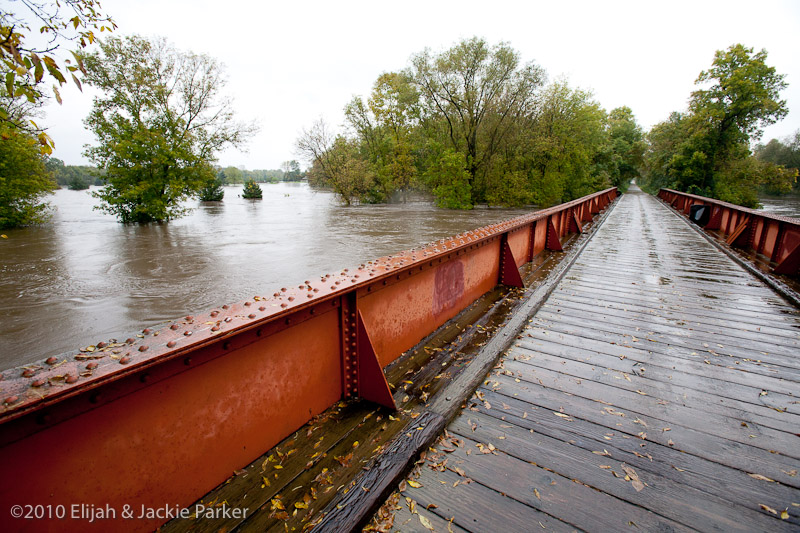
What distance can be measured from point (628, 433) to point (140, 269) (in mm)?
13735

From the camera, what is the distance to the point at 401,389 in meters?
2.67

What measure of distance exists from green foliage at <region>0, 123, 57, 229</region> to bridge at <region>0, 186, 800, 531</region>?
74.2ft

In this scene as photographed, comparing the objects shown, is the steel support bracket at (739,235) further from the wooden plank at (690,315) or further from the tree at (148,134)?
the tree at (148,134)

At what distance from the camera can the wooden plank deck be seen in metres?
1.71

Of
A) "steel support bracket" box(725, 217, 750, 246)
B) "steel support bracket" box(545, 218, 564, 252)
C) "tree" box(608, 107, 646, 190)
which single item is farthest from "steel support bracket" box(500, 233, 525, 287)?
"tree" box(608, 107, 646, 190)

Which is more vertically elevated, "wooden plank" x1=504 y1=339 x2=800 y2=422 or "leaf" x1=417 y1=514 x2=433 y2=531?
"wooden plank" x1=504 y1=339 x2=800 y2=422

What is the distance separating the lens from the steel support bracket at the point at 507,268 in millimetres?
5109

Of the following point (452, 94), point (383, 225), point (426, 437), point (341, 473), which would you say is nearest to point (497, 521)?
point (426, 437)

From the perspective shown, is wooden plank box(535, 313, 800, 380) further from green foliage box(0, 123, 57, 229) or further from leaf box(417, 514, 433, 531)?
green foliage box(0, 123, 57, 229)

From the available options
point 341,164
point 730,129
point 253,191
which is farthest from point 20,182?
point 730,129

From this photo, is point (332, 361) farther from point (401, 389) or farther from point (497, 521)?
point (497, 521)

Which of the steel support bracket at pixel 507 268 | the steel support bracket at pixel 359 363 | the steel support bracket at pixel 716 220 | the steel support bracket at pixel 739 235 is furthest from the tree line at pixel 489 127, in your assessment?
the steel support bracket at pixel 359 363

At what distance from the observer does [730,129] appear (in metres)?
34.0

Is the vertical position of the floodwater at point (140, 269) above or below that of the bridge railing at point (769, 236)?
below
